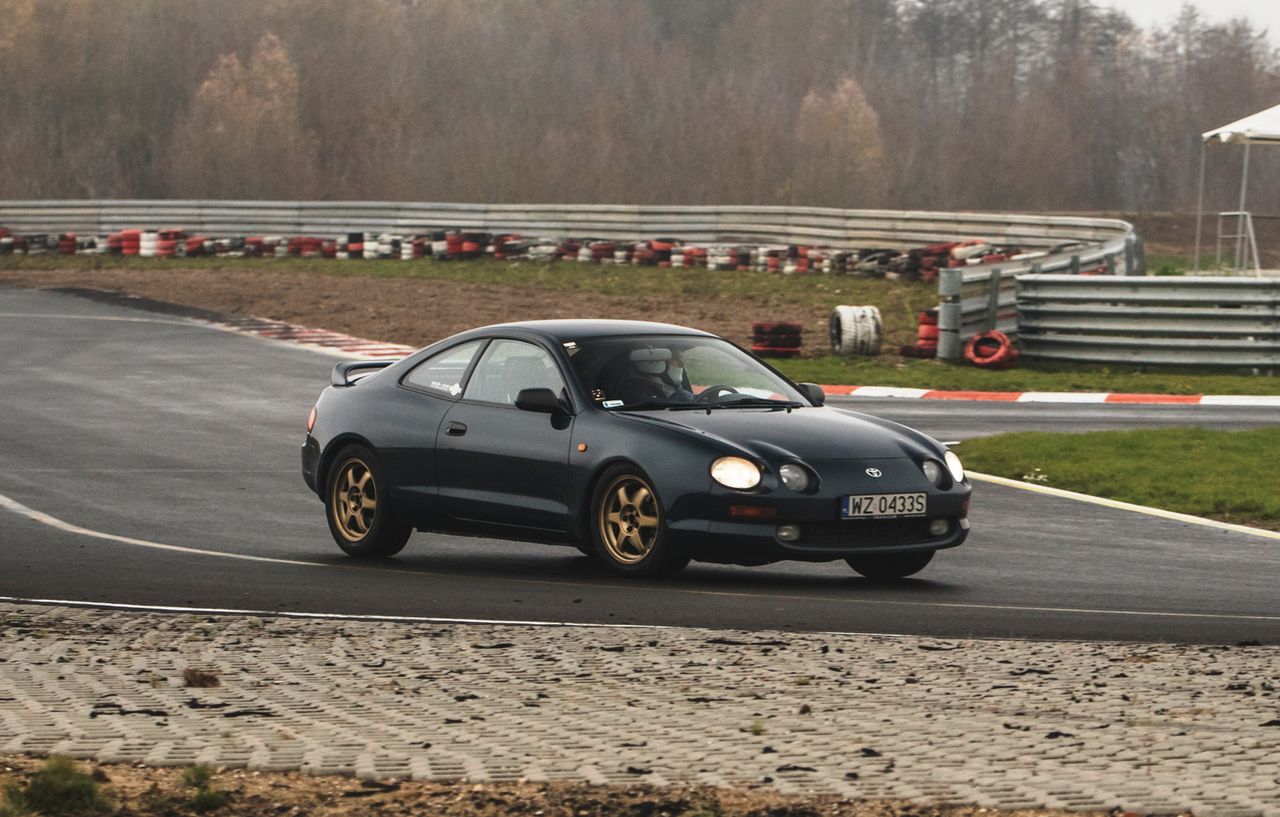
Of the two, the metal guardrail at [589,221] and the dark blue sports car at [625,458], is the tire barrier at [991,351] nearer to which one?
the metal guardrail at [589,221]

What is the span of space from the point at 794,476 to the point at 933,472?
34.7 inches

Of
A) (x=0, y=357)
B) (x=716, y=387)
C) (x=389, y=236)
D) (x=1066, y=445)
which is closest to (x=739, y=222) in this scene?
(x=389, y=236)

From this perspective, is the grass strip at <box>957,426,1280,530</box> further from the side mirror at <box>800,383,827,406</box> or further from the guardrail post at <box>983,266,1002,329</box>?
the guardrail post at <box>983,266,1002,329</box>

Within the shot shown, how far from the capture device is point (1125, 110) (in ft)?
409

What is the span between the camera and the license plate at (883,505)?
10.1 meters

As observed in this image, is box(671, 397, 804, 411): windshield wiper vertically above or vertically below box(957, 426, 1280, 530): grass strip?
above

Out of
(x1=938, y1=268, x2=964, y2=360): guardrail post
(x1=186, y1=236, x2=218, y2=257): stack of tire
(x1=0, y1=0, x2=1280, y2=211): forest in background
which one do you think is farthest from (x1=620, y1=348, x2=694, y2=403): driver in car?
(x1=0, y1=0, x2=1280, y2=211): forest in background

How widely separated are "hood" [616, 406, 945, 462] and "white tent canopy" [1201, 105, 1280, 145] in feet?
68.0

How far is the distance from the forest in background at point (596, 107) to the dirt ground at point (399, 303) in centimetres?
3422

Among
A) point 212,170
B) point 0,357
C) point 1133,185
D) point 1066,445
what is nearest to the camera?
point 1066,445

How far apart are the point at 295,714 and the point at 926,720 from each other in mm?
2041

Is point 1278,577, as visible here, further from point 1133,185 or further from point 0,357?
point 1133,185

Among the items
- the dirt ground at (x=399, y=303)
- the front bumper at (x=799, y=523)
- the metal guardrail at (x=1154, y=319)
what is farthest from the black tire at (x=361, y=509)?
the dirt ground at (x=399, y=303)

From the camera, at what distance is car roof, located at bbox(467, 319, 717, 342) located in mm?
11219
